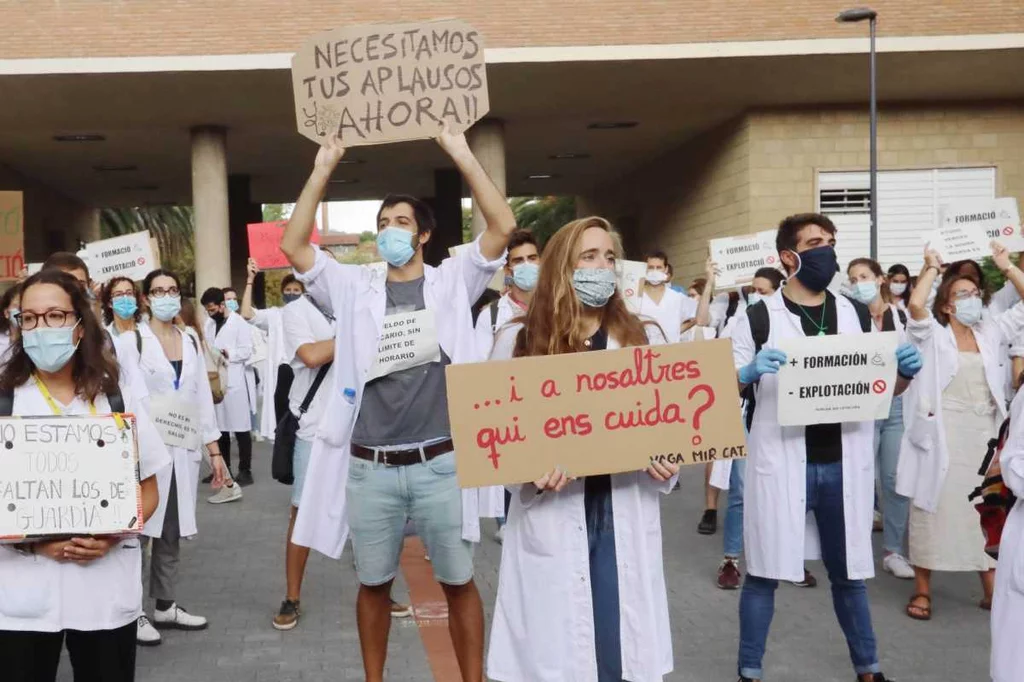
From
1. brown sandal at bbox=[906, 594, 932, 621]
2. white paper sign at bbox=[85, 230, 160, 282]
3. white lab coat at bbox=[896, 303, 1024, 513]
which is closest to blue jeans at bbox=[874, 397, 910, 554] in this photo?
white lab coat at bbox=[896, 303, 1024, 513]

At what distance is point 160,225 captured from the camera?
41.9 metres

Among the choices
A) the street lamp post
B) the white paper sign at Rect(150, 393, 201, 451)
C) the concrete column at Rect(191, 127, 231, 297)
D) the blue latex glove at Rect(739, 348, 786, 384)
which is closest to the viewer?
the blue latex glove at Rect(739, 348, 786, 384)

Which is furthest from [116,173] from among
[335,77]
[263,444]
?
[335,77]

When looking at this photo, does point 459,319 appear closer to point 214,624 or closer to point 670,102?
point 214,624

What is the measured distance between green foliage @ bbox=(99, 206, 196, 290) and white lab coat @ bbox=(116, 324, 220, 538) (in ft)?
111

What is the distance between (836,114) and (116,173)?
714 inches

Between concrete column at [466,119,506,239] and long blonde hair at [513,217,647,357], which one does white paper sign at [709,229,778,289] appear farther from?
concrete column at [466,119,506,239]

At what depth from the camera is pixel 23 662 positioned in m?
3.38

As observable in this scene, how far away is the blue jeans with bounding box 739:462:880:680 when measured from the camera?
4875 millimetres

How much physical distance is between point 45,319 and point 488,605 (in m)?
3.93

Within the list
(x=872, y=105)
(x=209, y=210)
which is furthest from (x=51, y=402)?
(x=209, y=210)

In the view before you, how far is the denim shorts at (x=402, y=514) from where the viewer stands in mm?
4555

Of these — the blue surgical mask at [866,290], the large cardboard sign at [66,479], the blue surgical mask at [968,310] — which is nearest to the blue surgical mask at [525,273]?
the blue surgical mask at [866,290]

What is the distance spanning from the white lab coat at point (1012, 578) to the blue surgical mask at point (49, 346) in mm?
3010
